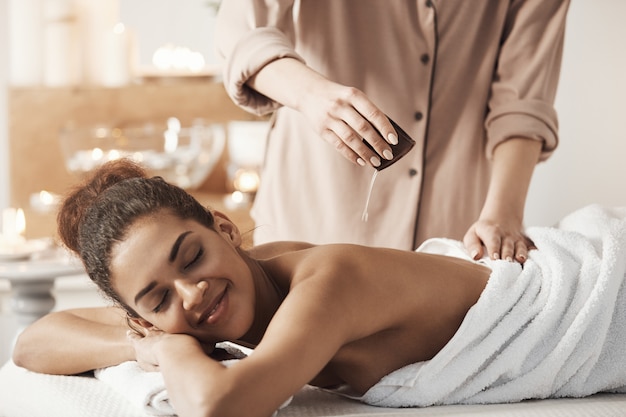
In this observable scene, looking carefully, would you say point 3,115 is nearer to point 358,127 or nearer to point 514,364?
point 358,127

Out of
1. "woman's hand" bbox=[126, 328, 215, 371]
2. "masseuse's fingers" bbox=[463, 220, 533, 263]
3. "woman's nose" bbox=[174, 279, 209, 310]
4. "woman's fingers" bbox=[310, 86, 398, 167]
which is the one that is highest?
"woman's fingers" bbox=[310, 86, 398, 167]

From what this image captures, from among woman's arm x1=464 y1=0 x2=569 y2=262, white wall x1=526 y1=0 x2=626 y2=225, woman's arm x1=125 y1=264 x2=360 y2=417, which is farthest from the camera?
white wall x1=526 y1=0 x2=626 y2=225

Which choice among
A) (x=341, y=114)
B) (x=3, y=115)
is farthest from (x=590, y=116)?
(x=3, y=115)

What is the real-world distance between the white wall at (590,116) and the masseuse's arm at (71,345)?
1576 millimetres

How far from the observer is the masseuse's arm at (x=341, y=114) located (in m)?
1.41

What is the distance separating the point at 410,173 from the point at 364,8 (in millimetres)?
355

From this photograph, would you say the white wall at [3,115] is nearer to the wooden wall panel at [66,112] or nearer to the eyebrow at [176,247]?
the wooden wall panel at [66,112]

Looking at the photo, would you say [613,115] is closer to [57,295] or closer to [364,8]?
[364,8]

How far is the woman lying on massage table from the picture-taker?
121 cm

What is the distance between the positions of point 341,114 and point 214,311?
14.2 inches

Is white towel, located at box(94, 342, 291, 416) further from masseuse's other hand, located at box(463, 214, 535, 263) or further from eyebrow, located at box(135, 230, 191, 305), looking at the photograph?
masseuse's other hand, located at box(463, 214, 535, 263)

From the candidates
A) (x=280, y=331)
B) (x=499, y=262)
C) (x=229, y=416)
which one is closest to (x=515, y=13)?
(x=499, y=262)

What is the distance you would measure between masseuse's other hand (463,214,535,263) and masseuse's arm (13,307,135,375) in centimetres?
60

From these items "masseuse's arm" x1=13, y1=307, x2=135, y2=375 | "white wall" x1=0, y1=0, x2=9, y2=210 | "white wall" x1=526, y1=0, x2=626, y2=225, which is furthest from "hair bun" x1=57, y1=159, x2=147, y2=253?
"white wall" x1=0, y1=0, x2=9, y2=210
